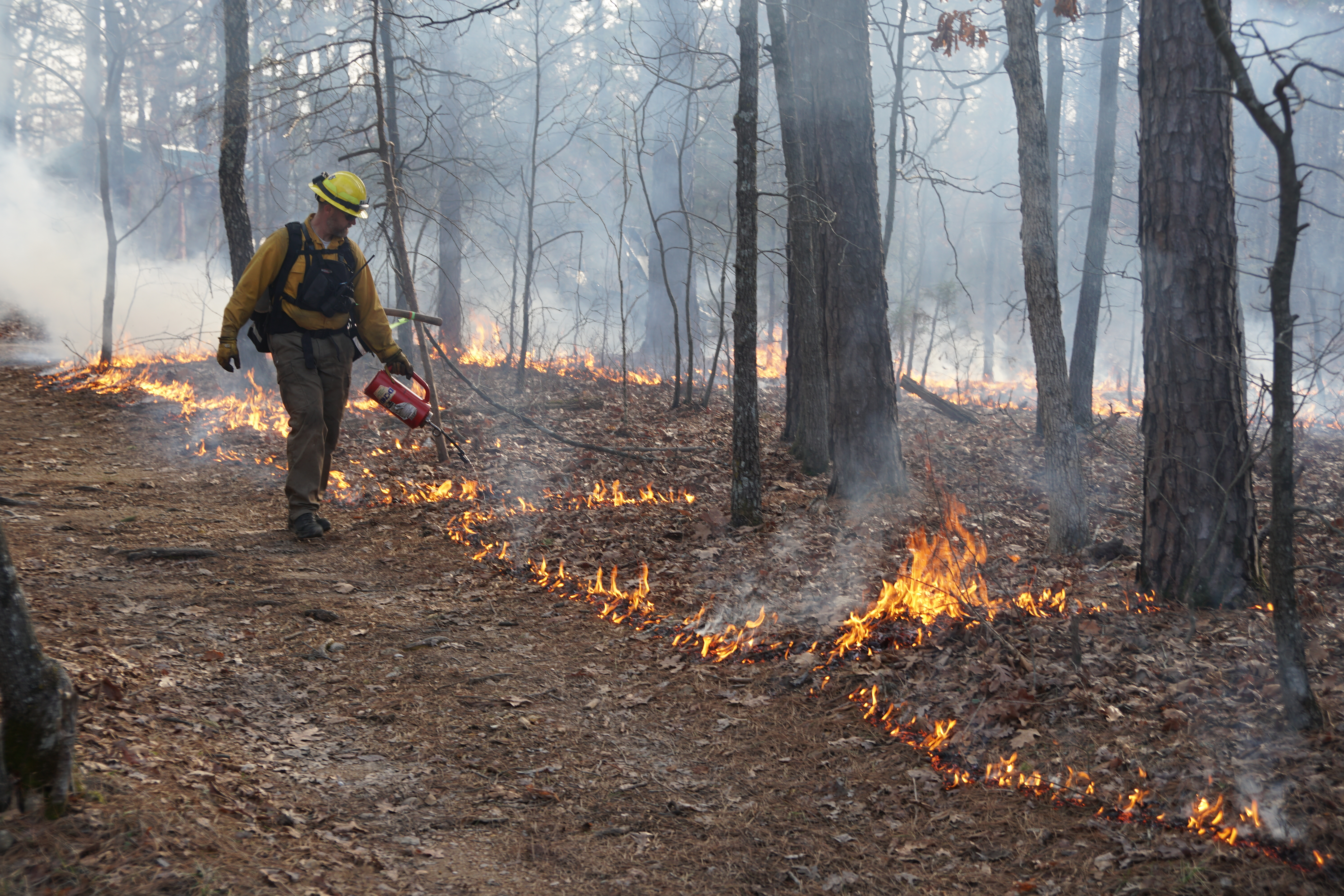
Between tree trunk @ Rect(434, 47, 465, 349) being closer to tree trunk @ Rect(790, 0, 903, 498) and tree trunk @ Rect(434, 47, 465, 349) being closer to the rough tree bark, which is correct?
tree trunk @ Rect(790, 0, 903, 498)

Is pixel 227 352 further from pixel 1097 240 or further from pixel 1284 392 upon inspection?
pixel 1097 240

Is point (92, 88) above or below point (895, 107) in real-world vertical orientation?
above

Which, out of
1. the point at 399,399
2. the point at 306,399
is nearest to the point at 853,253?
the point at 399,399

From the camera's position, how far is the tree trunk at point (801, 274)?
891cm

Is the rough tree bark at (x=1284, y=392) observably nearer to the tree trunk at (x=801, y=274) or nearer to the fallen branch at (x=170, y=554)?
the tree trunk at (x=801, y=274)

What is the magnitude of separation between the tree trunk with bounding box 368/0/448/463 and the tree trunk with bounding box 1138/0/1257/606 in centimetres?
693

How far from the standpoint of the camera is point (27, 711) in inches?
98.5

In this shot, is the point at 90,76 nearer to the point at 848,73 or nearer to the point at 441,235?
the point at 441,235

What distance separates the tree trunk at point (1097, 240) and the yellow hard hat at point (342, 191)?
11.6 meters

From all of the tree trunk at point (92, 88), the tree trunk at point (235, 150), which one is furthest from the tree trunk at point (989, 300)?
the tree trunk at point (92, 88)

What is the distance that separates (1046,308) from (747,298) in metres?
2.58

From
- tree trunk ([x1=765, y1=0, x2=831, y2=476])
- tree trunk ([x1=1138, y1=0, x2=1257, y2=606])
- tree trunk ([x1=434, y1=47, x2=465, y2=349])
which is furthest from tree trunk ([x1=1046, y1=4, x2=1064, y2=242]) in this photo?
tree trunk ([x1=434, y1=47, x2=465, y2=349])

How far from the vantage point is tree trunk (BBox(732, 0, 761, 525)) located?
687cm

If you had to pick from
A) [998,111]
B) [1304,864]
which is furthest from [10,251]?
[998,111]
